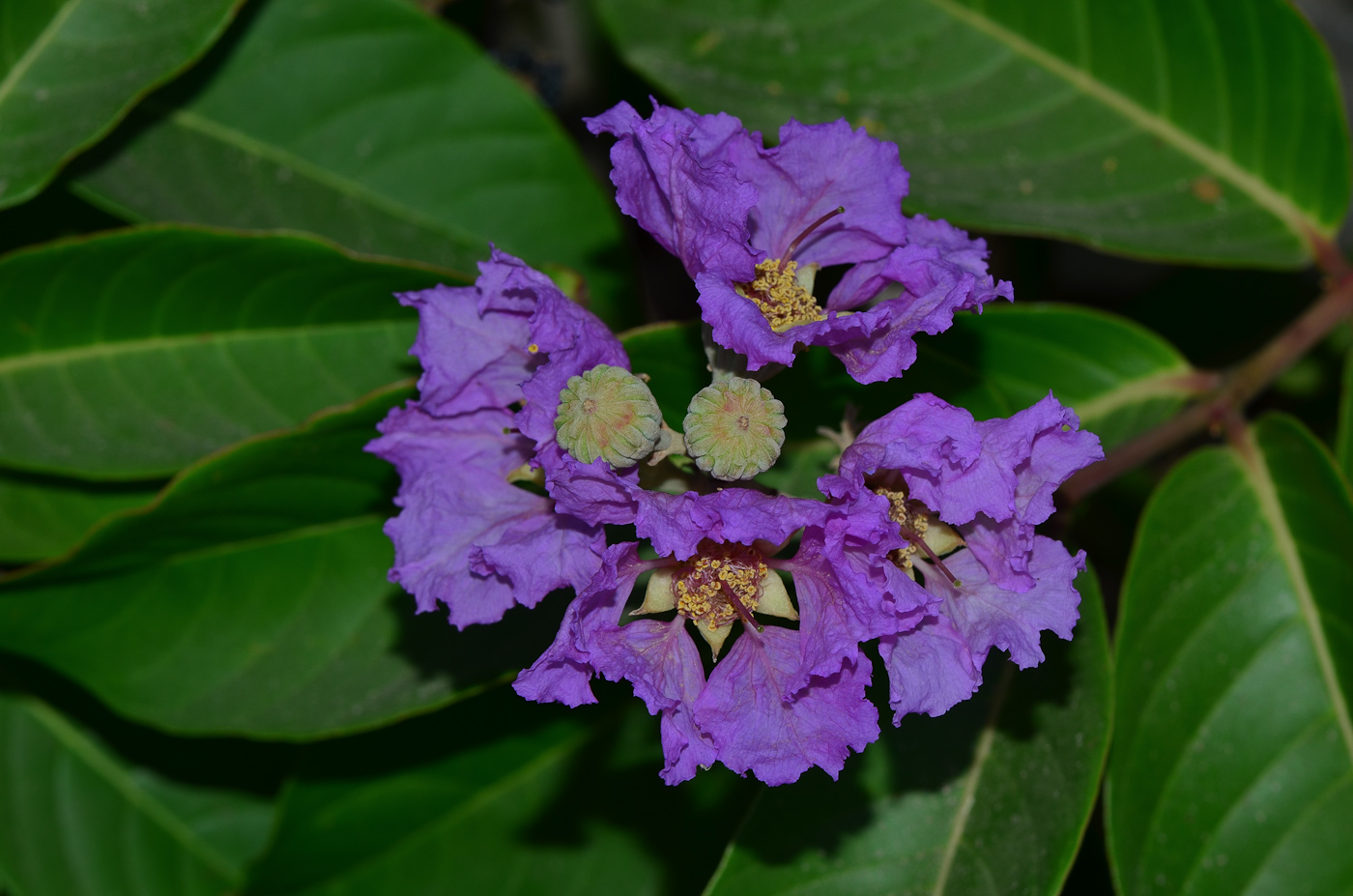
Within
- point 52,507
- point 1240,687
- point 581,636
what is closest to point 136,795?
point 52,507

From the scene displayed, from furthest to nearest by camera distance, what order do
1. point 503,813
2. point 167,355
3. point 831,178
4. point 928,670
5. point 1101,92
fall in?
point 503,813 → point 1101,92 → point 167,355 → point 831,178 → point 928,670

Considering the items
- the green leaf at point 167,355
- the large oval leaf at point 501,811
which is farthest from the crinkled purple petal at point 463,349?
the large oval leaf at point 501,811

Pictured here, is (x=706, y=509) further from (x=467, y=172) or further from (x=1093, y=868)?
(x=1093, y=868)

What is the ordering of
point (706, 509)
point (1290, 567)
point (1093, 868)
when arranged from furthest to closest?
point (1093, 868), point (1290, 567), point (706, 509)

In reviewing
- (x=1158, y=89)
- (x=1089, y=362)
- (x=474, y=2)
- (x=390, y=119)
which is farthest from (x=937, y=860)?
(x=474, y=2)

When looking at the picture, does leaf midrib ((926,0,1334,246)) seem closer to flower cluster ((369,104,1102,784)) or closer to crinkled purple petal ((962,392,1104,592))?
flower cluster ((369,104,1102,784))

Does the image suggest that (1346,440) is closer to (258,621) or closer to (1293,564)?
(1293,564)

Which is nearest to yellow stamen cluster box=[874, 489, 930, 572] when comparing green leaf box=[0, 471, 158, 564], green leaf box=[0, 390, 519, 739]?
green leaf box=[0, 390, 519, 739]
